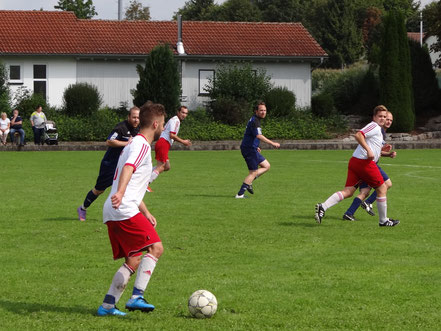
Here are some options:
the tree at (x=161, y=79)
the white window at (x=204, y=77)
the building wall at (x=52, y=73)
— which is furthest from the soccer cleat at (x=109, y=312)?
the white window at (x=204, y=77)

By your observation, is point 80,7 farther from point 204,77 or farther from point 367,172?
point 367,172

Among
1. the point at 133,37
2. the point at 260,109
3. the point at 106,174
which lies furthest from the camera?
the point at 133,37

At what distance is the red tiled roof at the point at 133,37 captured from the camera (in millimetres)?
51562

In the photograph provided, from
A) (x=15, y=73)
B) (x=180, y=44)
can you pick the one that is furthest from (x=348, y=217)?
(x=15, y=73)

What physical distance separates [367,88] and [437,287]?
43949 millimetres

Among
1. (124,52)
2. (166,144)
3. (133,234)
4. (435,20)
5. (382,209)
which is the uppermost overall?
(435,20)

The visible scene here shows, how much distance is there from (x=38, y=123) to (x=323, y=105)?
16861 mm

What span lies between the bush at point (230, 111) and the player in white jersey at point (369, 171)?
3292 centimetres

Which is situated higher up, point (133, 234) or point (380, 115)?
point (380, 115)

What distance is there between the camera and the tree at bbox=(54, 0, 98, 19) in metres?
84.7

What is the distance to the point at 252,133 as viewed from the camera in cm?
1819

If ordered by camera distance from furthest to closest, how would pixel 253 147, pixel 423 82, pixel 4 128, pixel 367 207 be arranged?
pixel 423 82 < pixel 4 128 < pixel 253 147 < pixel 367 207

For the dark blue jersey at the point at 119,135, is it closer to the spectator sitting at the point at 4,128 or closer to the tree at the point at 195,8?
the spectator sitting at the point at 4,128

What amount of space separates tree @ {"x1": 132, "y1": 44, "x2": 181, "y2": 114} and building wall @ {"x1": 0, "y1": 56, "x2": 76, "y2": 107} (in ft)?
29.8
